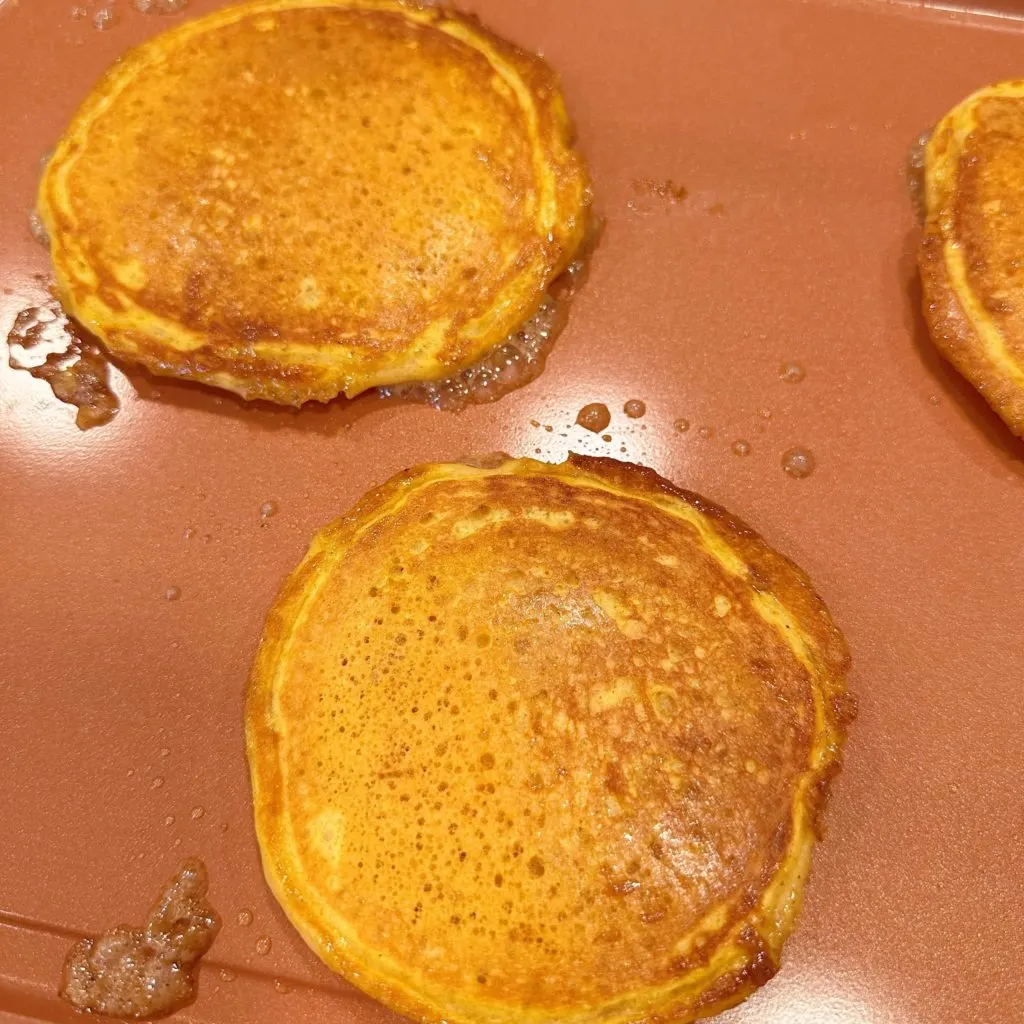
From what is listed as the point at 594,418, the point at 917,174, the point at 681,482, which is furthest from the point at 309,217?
the point at 917,174

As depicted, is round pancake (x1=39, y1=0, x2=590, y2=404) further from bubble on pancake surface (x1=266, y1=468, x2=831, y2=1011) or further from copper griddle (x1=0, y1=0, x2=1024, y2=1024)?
bubble on pancake surface (x1=266, y1=468, x2=831, y2=1011)

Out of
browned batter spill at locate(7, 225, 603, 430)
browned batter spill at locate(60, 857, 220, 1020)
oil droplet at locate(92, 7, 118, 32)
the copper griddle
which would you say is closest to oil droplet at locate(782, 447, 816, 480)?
the copper griddle

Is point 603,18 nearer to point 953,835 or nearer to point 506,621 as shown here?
point 506,621

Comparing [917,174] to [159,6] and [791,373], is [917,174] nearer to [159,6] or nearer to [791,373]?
[791,373]

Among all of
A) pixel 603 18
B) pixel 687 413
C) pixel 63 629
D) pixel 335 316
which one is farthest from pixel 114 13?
pixel 687 413

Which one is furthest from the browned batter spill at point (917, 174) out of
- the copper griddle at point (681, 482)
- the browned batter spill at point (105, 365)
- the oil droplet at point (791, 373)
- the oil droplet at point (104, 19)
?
the oil droplet at point (104, 19)

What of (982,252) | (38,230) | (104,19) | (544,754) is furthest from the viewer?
(104,19)

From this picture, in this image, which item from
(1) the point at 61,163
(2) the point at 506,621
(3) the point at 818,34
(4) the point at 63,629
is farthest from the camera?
(3) the point at 818,34
